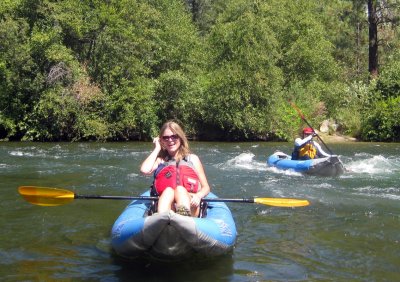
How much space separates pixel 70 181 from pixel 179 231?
5297 mm

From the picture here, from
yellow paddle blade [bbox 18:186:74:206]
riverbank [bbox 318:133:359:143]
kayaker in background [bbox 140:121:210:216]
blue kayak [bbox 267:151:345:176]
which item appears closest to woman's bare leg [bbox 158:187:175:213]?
kayaker in background [bbox 140:121:210:216]

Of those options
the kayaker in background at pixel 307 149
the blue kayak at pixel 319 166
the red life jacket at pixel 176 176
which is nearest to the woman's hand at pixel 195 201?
the red life jacket at pixel 176 176

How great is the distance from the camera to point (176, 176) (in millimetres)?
4625

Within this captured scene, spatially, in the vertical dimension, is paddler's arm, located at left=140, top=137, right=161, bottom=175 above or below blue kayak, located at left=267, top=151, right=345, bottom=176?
→ above

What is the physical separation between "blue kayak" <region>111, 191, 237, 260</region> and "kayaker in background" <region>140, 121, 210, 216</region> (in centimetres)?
26

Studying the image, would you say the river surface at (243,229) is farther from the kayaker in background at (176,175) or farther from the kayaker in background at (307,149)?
the kayaker in background at (307,149)

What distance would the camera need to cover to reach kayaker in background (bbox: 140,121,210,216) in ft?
14.3

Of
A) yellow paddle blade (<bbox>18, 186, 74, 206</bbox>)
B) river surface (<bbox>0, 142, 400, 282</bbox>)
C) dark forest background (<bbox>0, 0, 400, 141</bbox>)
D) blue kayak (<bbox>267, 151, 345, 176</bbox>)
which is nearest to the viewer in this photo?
river surface (<bbox>0, 142, 400, 282</bbox>)

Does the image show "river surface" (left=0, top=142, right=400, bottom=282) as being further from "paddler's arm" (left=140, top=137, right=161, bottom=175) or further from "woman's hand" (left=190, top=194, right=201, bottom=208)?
"paddler's arm" (left=140, top=137, right=161, bottom=175)

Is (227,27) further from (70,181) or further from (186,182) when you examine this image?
(186,182)

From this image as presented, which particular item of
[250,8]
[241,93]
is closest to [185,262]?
[241,93]

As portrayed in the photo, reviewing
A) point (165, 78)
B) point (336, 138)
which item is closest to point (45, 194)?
point (165, 78)

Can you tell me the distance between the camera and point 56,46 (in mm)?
17375

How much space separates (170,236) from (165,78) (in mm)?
15616
